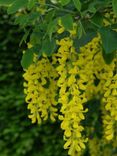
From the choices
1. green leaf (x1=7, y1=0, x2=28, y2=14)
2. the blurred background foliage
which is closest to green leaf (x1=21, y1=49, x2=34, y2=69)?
green leaf (x1=7, y1=0, x2=28, y2=14)

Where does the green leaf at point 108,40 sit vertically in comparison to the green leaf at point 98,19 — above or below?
below

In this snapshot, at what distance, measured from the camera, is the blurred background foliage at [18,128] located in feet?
14.6

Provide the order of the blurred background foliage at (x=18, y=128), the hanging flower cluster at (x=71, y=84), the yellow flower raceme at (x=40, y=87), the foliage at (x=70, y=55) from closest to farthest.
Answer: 1. the foliage at (x=70, y=55)
2. the hanging flower cluster at (x=71, y=84)
3. the yellow flower raceme at (x=40, y=87)
4. the blurred background foliage at (x=18, y=128)

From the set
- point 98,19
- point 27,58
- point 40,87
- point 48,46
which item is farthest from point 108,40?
point 40,87

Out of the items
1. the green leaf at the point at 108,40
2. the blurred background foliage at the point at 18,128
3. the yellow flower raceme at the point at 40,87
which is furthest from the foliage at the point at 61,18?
the blurred background foliage at the point at 18,128

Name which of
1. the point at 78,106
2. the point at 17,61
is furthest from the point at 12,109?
the point at 78,106

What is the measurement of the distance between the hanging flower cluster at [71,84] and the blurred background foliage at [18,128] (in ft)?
6.97

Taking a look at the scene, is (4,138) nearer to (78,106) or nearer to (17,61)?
(17,61)

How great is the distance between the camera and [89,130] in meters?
3.09

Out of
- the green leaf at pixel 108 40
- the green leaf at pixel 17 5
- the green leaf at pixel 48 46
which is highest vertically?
the green leaf at pixel 17 5

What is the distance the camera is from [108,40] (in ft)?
5.79

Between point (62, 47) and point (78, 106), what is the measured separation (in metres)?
0.21

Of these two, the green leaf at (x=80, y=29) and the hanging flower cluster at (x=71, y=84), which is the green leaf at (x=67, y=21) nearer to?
the green leaf at (x=80, y=29)

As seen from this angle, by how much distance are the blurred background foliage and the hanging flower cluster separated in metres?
2.12
